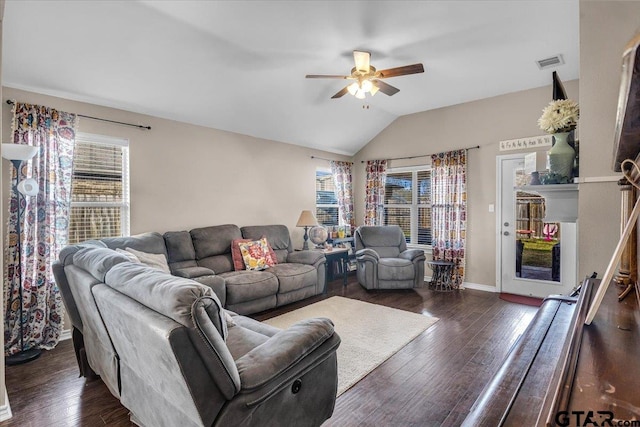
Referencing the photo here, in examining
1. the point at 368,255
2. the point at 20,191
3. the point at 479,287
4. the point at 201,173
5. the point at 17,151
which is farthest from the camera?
the point at 479,287

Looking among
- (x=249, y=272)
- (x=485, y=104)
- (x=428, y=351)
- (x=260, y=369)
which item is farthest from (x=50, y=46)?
(x=485, y=104)

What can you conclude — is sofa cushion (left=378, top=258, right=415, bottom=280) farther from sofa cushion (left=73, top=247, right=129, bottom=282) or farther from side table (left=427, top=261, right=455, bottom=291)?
sofa cushion (left=73, top=247, right=129, bottom=282)

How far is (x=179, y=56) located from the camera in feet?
10.1

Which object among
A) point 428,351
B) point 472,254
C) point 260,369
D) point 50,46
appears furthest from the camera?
point 472,254

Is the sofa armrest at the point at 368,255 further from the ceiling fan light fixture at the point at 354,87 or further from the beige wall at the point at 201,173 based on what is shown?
the ceiling fan light fixture at the point at 354,87

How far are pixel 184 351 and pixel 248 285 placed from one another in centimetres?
251

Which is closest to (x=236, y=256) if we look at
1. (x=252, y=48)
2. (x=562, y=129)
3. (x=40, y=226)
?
(x=40, y=226)

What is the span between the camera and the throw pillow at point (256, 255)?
4.16 metres

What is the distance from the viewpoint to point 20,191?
2.66 meters

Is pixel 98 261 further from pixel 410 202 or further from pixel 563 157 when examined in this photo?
pixel 410 202

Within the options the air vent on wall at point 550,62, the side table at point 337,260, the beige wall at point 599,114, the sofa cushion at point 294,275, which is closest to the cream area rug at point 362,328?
the sofa cushion at point 294,275

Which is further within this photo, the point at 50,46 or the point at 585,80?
the point at 50,46

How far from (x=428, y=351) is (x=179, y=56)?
3.73 metres

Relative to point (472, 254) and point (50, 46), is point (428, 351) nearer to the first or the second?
point (472, 254)
